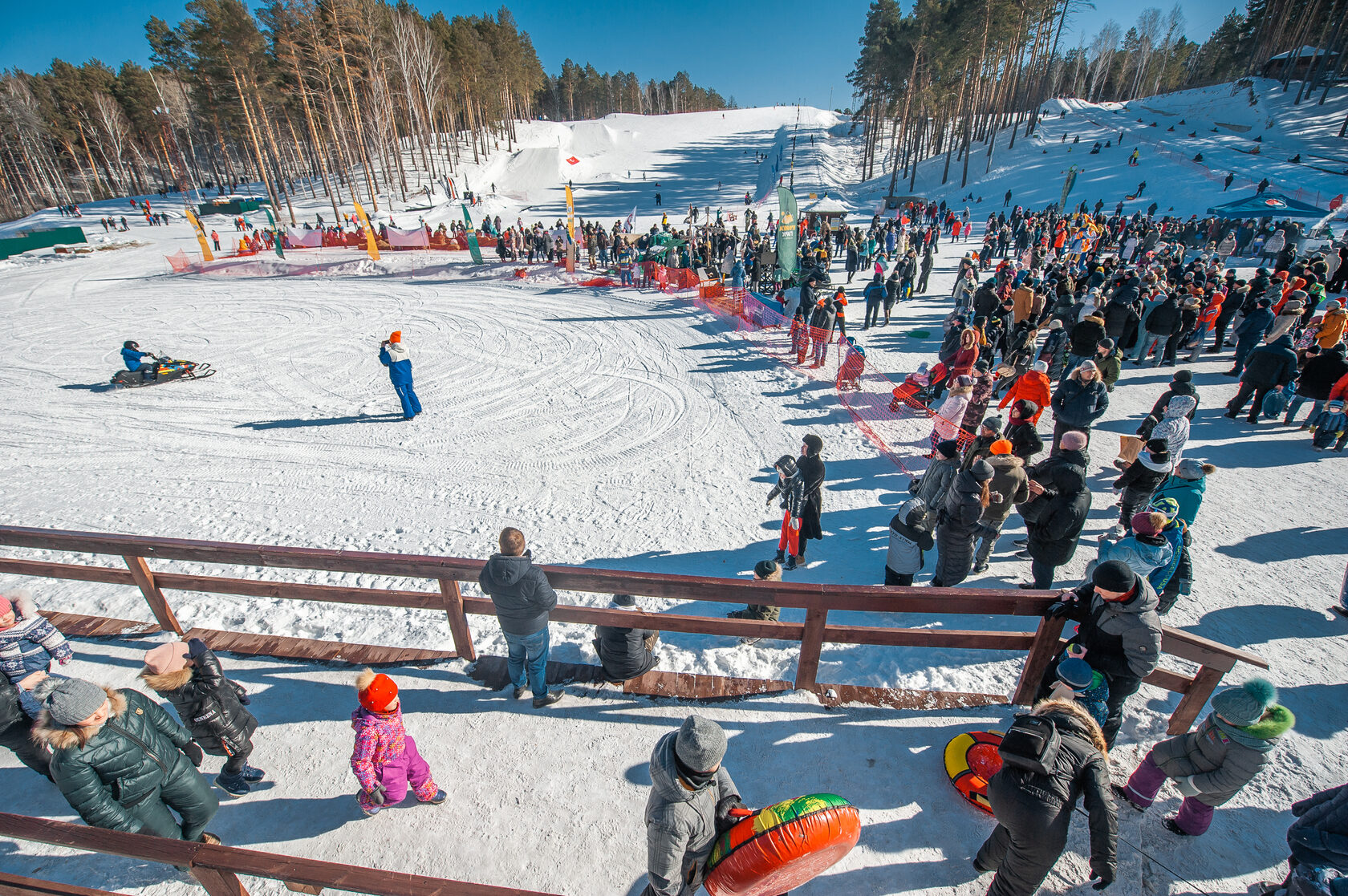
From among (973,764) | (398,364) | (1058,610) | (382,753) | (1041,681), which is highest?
(1058,610)

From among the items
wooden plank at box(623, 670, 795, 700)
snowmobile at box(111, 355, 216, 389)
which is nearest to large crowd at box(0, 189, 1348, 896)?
wooden plank at box(623, 670, 795, 700)

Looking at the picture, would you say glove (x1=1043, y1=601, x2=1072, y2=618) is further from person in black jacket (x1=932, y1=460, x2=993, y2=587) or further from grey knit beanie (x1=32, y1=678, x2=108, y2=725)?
grey knit beanie (x1=32, y1=678, x2=108, y2=725)

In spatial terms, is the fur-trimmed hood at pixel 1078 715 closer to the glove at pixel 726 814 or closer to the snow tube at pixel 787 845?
the snow tube at pixel 787 845

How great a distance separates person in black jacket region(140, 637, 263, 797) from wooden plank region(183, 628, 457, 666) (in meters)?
0.93

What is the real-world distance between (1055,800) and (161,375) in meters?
16.9

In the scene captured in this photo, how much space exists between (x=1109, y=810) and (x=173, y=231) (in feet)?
195

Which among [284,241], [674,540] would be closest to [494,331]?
[674,540]

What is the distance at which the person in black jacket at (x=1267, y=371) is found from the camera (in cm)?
811

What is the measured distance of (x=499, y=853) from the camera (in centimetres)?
295

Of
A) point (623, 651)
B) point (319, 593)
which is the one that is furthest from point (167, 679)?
point (623, 651)

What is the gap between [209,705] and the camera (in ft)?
10.1

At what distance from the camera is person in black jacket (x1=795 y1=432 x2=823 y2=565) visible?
5.92m

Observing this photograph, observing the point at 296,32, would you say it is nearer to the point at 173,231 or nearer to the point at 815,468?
the point at 173,231

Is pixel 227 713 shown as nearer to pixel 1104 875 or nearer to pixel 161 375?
pixel 1104 875
